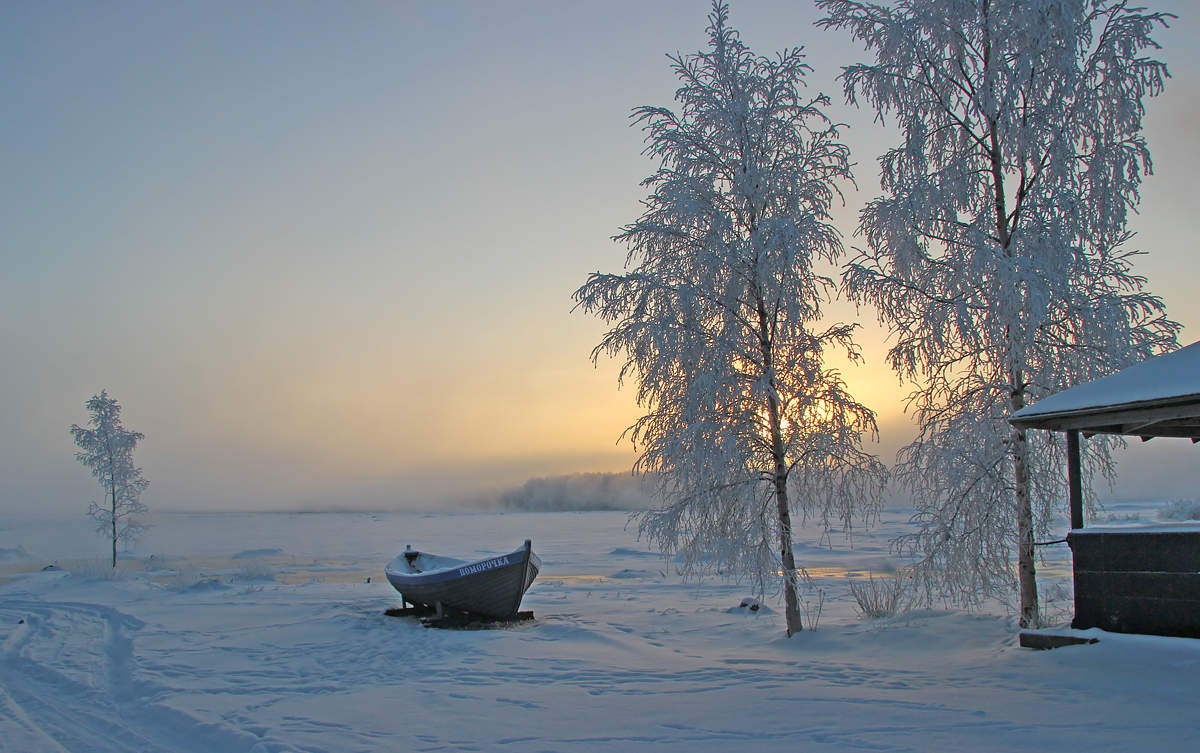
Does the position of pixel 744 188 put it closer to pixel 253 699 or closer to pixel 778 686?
pixel 778 686

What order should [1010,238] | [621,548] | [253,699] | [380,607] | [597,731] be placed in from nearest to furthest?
[597,731] → [253,699] → [1010,238] → [380,607] → [621,548]

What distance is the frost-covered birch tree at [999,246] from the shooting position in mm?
10023

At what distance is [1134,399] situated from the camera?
767cm

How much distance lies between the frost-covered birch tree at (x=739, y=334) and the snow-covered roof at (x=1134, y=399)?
11.9 feet

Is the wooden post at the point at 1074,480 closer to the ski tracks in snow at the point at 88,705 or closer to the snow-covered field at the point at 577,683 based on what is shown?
the snow-covered field at the point at 577,683

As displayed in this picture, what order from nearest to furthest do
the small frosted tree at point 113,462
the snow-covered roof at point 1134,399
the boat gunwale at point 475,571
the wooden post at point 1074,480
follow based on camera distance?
the snow-covered roof at point 1134,399 → the wooden post at point 1074,480 → the boat gunwale at point 475,571 → the small frosted tree at point 113,462

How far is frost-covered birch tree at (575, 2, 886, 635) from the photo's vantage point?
11.8 metres

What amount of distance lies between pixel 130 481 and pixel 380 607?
20.8 metres

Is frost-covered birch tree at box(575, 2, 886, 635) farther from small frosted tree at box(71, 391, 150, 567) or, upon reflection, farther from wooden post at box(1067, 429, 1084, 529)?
small frosted tree at box(71, 391, 150, 567)

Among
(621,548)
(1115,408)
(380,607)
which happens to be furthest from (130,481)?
(1115,408)

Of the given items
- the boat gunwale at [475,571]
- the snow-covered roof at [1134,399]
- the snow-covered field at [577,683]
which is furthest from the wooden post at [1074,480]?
the boat gunwale at [475,571]

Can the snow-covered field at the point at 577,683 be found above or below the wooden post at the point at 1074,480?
below

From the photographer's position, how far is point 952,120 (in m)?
11.3

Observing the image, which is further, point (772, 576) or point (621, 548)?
point (621, 548)
